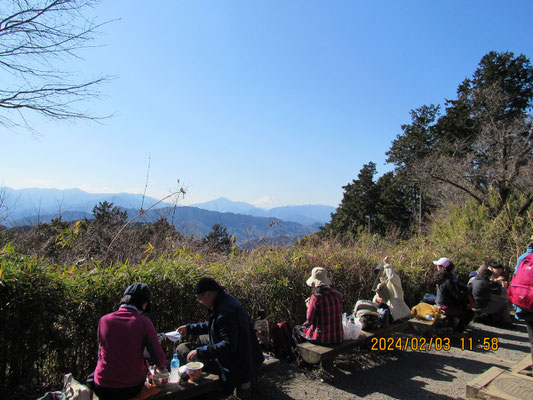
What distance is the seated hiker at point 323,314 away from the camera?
397 centimetres

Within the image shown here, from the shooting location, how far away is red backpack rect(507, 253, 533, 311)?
3.49 metres

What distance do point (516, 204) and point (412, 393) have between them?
12.6 metres

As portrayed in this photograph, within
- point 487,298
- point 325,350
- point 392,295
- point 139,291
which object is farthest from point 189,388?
point 487,298

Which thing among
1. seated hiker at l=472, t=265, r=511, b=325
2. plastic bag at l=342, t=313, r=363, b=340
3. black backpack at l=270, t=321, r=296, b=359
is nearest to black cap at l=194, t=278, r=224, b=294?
black backpack at l=270, t=321, r=296, b=359

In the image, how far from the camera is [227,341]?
109 inches

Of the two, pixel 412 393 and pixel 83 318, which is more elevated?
pixel 83 318

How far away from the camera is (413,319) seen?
17.9 feet

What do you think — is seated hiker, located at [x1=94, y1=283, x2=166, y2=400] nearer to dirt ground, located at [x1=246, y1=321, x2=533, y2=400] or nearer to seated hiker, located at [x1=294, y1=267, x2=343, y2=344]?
dirt ground, located at [x1=246, y1=321, x2=533, y2=400]

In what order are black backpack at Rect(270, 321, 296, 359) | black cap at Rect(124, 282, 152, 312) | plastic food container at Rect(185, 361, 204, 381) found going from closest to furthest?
1. black cap at Rect(124, 282, 152, 312)
2. plastic food container at Rect(185, 361, 204, 381)
3. black backpack at Rect(270, 321, 296, 359)

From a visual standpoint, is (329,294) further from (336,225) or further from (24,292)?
(336,225)

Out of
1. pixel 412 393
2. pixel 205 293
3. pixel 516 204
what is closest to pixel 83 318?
pixel 205 293

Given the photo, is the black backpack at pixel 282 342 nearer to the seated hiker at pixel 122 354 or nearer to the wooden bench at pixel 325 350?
the wooden bench at pixel 325 350
